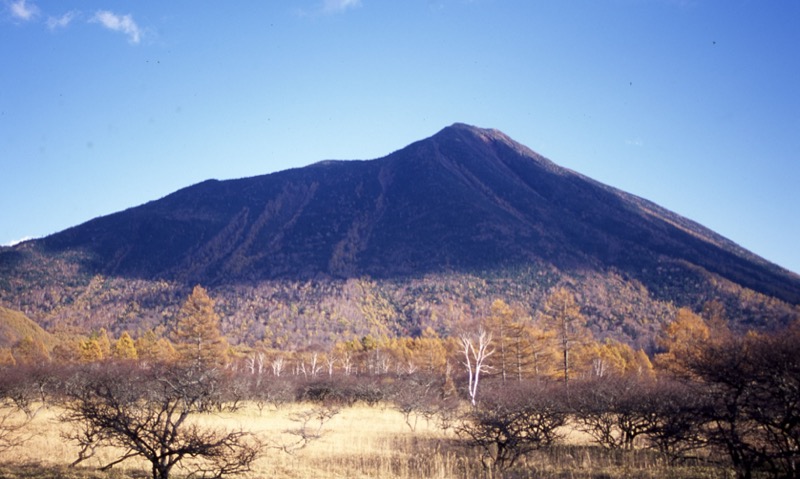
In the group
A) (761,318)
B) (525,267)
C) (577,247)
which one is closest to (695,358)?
(761,318)

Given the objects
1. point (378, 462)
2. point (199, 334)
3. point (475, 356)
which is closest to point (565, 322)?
point (475, 356)

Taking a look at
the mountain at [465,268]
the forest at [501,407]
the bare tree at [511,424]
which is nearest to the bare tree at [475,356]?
the forest at [501,407]

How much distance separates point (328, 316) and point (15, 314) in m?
58.2

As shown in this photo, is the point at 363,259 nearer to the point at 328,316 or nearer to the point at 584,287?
the point at 328,316

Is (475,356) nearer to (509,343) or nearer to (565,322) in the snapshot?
(509,343)

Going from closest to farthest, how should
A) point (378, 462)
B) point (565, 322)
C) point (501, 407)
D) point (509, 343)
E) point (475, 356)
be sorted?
1. point (378, 462)
2. point (501, 407)
3. point (475, 356)
4. point (565, 322)
5. point (509, 343)

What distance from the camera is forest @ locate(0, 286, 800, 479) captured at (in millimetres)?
8328

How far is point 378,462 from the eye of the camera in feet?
43.5

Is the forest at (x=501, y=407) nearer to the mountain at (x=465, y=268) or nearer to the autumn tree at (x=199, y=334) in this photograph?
the autumn tree at (x=199, y=334)

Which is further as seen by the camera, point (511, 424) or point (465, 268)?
point (465, 268)

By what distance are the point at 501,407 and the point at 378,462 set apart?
136 inches

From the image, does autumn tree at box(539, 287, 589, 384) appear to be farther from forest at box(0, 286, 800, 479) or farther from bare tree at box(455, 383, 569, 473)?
bare tree at box(455, 383, 569, 473)

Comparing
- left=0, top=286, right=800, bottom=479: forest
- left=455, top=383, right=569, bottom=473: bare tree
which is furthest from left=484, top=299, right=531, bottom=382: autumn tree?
left=455, top=383, right=569, bottom=473: bare tree

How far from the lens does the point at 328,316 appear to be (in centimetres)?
11600
